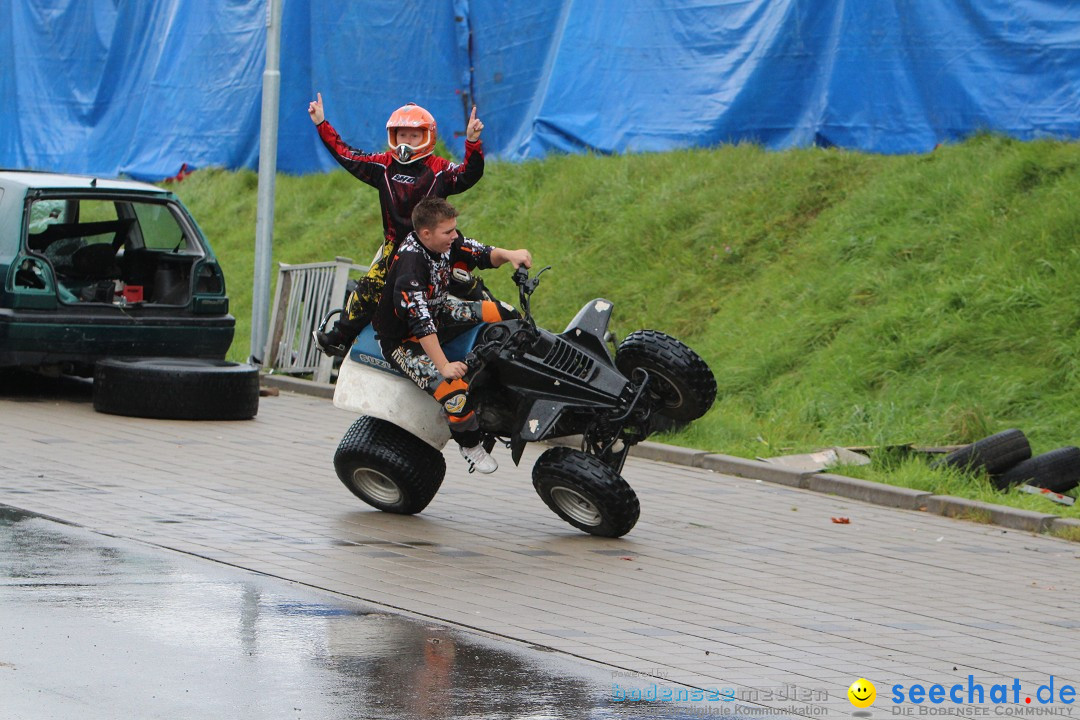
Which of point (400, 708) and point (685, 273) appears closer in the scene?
point (400, 708)

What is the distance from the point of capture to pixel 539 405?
8461 millimetres

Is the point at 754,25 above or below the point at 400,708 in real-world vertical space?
above

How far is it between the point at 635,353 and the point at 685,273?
6206mm

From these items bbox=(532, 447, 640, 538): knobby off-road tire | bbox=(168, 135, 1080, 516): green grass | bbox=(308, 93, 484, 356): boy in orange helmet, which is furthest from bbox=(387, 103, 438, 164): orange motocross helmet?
bbox=(168, 135, 1080, 516): green grass

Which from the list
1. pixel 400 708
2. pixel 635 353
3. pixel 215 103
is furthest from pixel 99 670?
pixel 215 103

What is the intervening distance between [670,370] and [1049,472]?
282 cm

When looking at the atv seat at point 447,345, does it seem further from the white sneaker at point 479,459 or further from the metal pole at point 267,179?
the metal pole at point 267,179

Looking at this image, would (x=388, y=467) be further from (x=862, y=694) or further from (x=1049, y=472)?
(x=1049, y=472)

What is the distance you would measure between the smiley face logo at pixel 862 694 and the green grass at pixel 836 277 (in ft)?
14.3

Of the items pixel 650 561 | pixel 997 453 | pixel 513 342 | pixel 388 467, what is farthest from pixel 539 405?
pixel 997 453

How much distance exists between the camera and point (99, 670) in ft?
18.2

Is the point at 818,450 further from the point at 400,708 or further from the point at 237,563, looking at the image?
the point at 400,708

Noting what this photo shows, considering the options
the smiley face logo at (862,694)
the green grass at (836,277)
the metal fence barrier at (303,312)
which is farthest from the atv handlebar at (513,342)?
the metal fence barrier at (303,312)

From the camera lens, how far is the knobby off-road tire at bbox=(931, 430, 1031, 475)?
10.1 m
